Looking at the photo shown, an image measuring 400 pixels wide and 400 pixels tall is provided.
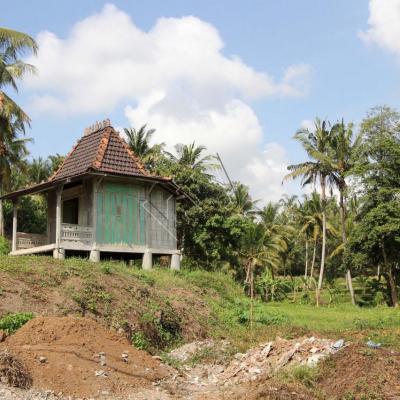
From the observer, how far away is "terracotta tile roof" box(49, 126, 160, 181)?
877 inches

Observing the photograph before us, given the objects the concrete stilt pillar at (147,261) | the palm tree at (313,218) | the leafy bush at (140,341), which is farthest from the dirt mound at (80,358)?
the palm tree at (313,218)

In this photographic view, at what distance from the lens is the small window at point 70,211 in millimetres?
24094

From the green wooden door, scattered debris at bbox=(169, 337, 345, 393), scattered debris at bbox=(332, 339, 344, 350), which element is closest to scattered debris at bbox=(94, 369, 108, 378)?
scattered debris at bbox=(169, 337, 345, 393)

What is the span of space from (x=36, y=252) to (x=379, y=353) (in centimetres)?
1409

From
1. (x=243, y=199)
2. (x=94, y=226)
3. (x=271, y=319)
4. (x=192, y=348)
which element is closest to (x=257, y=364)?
(x=192, y=348)

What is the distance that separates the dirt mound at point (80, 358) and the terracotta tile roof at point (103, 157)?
9.15 meters

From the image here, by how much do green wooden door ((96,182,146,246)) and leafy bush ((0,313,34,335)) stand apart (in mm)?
7843

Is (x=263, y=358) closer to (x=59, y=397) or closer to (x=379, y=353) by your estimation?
(x=379, y=353)

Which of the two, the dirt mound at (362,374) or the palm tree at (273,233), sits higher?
the palm tree at (273,233)

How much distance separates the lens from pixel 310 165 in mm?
37531

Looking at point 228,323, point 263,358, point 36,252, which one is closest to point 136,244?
point 36,252

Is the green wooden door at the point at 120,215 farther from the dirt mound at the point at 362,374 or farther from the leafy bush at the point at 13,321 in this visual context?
the dirt mound at the point at 362,374

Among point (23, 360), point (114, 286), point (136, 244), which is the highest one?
point (136, 244)

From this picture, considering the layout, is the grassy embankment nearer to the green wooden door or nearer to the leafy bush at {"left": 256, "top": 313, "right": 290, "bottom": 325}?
the leafy bush at {"left": 256, "top": 313, "right": 290, "bottom": 325}
